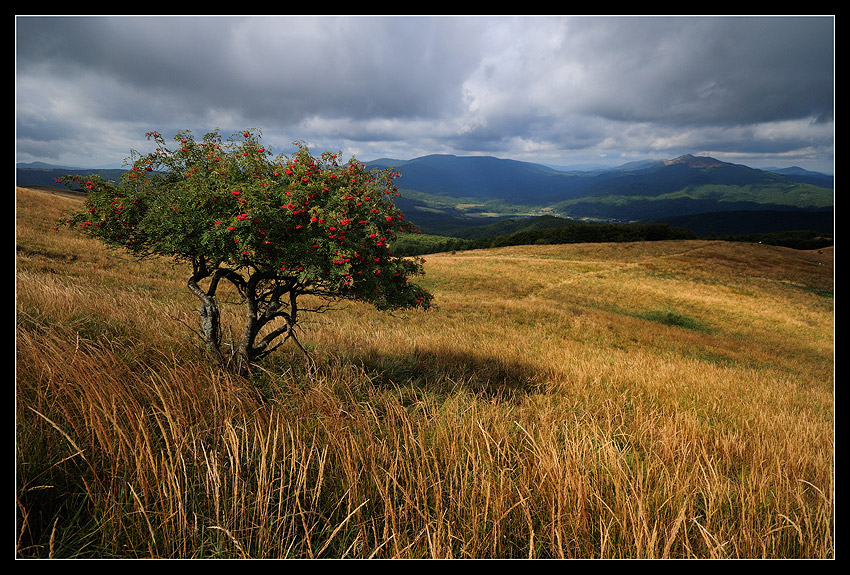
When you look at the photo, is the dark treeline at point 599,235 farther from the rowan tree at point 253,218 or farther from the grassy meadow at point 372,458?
the rowan tree at point 253,218

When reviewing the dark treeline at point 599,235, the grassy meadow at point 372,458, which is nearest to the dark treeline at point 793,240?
the dark treeline at point 599,235

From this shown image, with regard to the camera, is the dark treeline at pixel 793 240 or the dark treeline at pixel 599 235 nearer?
the dark treeline at pixel 793 240

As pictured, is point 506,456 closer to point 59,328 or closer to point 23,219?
point 59,328

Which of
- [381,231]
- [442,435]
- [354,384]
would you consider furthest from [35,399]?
[381,231]

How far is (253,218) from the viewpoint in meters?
3.74

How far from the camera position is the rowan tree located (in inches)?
151

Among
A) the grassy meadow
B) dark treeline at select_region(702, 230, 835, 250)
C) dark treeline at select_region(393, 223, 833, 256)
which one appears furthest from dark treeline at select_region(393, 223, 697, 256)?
the grassy meadow

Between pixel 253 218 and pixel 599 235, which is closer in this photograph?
pixel 253 218

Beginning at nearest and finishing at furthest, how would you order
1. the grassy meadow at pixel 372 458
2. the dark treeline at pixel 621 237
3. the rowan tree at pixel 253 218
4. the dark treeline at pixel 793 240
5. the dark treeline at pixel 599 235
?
the grassy meadow at pixel 372 458 → the rowan tree at pixel 253 218 → the dark treeline at pixel 793 240 → the dark treeline at pixel 621 237 → the dark treeline at pixel 599 235

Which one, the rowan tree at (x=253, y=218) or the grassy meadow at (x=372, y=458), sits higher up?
the rowan tree at (x=253, y=218)

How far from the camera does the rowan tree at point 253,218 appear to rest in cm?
384

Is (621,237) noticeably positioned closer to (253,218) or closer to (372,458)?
(253,218)

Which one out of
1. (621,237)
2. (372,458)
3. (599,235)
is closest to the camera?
(372,458)

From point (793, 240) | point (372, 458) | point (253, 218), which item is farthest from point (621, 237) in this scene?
point (372, 458)
